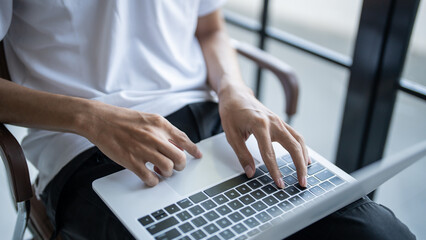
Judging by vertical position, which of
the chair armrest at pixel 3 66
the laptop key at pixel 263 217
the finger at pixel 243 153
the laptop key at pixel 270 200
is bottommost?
the laptop key at pixel 263 217

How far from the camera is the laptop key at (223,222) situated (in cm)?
74

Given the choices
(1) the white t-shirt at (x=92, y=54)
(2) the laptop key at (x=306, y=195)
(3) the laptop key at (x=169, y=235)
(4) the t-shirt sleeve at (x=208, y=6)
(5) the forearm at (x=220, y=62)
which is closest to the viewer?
(3) the laptop key at (x=169, y=235)

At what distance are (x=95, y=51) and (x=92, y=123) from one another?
0.76 ft

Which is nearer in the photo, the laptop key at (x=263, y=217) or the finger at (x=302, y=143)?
the laptop key at (x=263, y=217)

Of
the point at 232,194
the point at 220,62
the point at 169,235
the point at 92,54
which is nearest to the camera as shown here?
the point at 169,235

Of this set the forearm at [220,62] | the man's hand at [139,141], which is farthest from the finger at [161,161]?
the forearm at [220,62]

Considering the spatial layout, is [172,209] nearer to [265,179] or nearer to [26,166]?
[265,179]

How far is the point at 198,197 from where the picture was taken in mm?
798

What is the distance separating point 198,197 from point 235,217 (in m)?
0.08

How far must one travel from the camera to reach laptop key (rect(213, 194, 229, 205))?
0.79 metres

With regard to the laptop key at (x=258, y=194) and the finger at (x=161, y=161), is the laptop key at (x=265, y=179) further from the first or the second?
the finger at (x=161, y=161)

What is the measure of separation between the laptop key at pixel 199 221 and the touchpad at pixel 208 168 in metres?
0.07

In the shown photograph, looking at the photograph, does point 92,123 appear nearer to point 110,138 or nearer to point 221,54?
point 110,138

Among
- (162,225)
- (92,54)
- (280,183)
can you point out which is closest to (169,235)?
(162,225)
